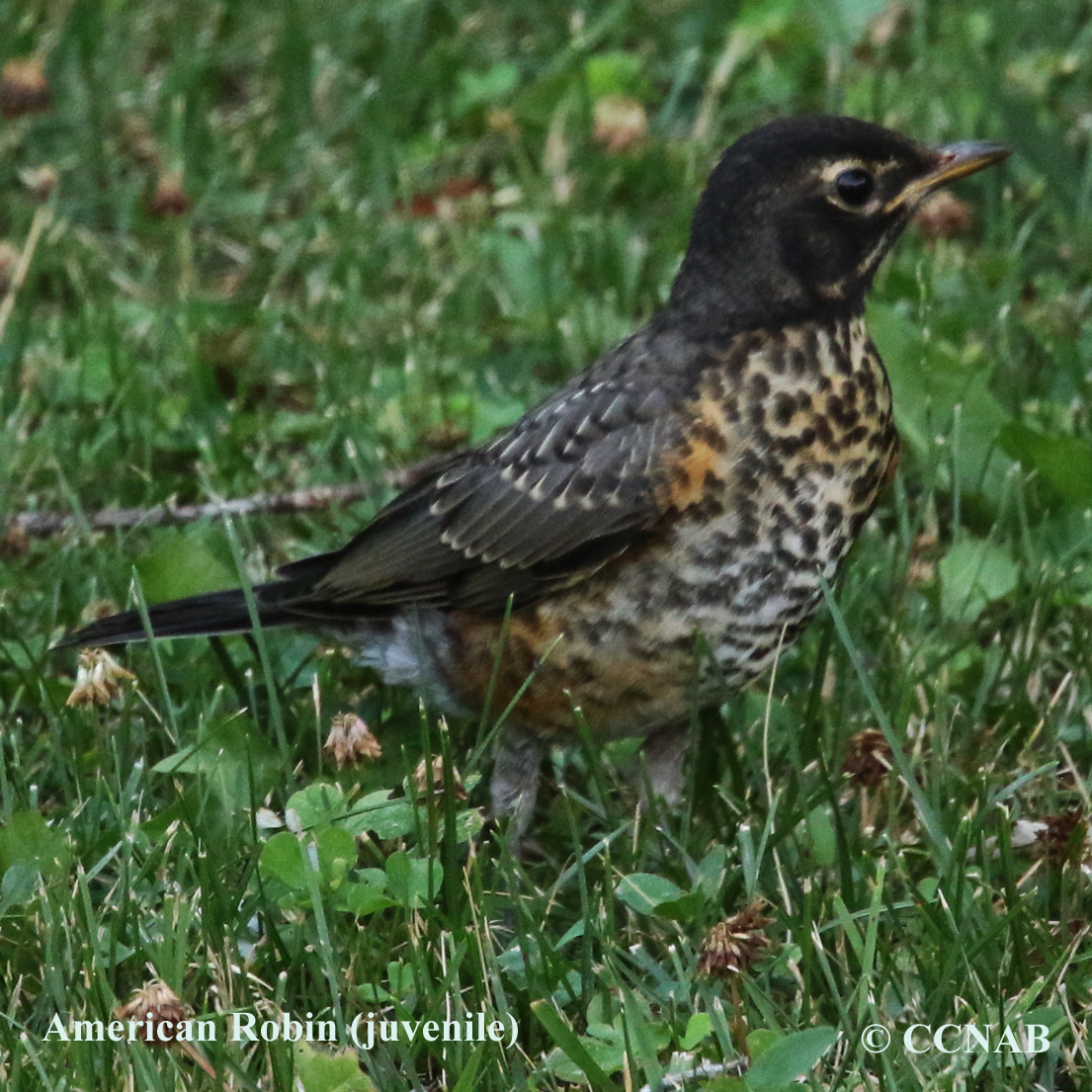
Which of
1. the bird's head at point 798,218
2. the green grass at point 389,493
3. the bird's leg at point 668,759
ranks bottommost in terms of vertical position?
the bird's leg at point 668,759

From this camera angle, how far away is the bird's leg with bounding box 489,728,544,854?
3.93 metres

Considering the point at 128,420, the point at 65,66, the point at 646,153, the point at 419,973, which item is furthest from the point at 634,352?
the point at 65,66

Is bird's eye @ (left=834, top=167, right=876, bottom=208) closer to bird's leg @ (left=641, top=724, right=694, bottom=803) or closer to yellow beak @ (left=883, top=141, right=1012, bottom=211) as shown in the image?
yellow beak @ (left=883, top=141, right=1012, bottom=211)

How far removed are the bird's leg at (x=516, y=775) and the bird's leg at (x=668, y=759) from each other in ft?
0.75

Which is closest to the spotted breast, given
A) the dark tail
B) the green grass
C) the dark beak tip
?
the green grass

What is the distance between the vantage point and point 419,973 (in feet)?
10.3

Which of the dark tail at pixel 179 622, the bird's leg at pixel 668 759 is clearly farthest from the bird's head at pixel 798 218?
the dark tail at pixel 179 622

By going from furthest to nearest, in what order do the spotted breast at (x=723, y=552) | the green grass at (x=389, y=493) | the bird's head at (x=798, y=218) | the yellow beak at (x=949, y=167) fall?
the yellow beak at (x=949, y=167)
the bird's head at (x=798, y=218)
the spotted breast at (x=723, y=552)
the green grass at (x=389, y=493)

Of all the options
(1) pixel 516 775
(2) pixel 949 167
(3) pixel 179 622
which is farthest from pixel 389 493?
(2) pixel 949 167

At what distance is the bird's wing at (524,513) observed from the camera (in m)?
3.73

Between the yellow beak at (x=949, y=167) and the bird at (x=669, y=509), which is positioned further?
the yellow beak at (x=949, y=167)

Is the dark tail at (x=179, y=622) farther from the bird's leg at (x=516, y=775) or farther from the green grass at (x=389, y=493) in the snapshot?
the bird's leg at (x=516, y=775)

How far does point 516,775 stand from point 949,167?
149 cm

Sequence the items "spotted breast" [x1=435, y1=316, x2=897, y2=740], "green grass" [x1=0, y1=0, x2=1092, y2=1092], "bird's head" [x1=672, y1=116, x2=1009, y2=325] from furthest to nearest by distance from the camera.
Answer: "bird's head" [x1=672, y1=116, x2=1009, y2=325], "spotted breast" [x1=435, y1=316, x2=897, y2=740], "green grass" [x1=0, y1=0, x2=1092, y2=1092]
